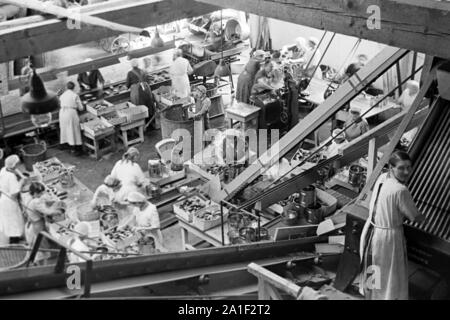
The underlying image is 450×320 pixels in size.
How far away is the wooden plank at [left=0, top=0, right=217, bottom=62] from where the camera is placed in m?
8.38

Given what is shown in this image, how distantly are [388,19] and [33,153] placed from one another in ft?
27.3

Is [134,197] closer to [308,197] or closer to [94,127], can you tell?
[308,197]

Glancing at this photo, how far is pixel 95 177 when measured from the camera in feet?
43.9

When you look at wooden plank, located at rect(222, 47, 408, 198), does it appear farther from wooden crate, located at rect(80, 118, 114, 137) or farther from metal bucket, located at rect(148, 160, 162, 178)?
wooden crate, located at rect(80, 118, 114, 137)

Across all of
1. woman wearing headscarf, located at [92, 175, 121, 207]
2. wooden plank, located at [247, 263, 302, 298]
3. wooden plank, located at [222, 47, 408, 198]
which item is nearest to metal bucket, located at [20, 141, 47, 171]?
woman wearing headscarf, located at [92, 175, 121, 207]

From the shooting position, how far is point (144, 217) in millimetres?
10133

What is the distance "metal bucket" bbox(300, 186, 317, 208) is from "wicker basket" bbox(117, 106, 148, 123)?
4.88 metres

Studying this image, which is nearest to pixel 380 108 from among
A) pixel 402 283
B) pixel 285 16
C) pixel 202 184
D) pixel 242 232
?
pixel 202 184

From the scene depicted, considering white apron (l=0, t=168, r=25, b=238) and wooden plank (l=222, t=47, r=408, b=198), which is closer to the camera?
wooden plank (l=222, t=47, r=408, b=198)

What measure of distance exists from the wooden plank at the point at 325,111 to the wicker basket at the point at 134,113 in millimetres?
4120

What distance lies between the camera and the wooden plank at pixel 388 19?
6625 mm

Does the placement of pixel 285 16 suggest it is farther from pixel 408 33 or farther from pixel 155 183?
pixel 155 183

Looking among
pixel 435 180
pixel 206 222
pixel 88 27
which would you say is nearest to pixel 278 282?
pixel 435 180

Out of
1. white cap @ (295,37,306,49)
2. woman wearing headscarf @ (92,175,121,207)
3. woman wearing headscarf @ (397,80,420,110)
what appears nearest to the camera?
woman wearing headscarf @ (92,175,121,207)
